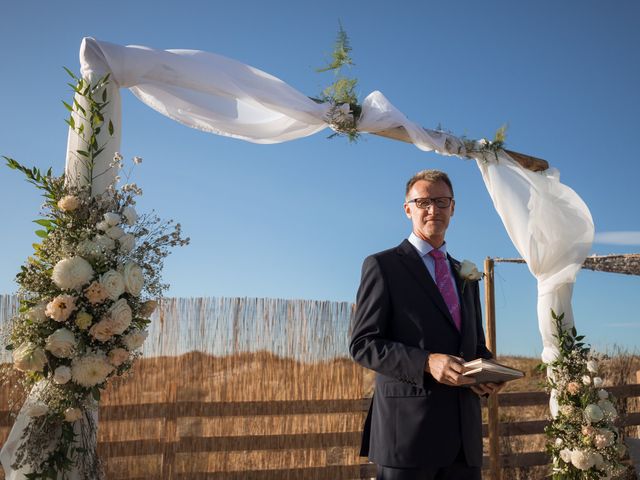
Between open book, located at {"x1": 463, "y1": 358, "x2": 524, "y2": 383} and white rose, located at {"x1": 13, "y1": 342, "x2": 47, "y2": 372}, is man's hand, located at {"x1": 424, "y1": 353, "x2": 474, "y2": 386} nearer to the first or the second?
open book, located at {"x1": 463, "y1": 358, "x2": 524, "y2": 383}

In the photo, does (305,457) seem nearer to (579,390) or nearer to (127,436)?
(127,436)

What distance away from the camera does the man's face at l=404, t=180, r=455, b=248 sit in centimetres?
245

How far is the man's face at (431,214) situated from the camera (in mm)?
2445

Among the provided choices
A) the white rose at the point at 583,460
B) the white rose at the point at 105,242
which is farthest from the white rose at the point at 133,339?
the white rose at the point at 583,460

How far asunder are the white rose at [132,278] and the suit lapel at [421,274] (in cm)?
105

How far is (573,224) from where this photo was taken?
438cm

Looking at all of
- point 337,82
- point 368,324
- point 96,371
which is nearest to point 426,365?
point 368,324

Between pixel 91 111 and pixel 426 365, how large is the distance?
1768 mm

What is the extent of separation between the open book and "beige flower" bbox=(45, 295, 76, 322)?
4.79ft

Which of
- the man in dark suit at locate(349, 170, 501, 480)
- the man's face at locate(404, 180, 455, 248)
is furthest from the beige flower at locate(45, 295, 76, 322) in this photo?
the man's face at locate(404, 180, 455, 248)

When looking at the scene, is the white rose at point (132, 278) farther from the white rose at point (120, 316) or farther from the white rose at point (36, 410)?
the white rose at point (36, 410)

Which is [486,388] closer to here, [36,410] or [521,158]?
[36,410]

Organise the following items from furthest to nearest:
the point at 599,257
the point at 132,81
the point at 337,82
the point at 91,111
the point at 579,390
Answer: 1. the point at 599,257
2. the point at 579,390
3. the point at 337,82
4. the point at 132,81
5. the point at 91,111

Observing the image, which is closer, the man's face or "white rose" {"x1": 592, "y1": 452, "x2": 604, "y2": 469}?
the man's face
